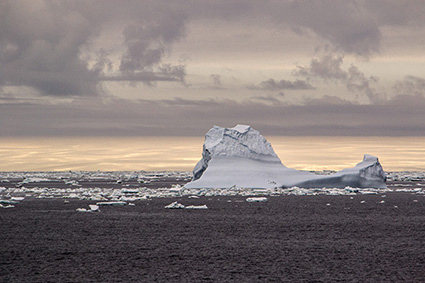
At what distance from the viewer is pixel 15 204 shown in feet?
84.8

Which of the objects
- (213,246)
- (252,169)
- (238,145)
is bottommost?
(213,246)

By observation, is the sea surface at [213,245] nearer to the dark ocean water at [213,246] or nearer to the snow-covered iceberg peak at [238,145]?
the dark ocean water at [213,246]

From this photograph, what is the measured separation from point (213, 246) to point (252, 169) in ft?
69.5

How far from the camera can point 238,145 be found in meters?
35.4

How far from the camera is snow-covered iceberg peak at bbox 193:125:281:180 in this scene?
35.0 m

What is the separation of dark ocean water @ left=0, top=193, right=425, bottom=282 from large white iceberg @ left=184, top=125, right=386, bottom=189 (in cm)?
1199

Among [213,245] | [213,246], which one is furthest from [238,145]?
[213,246]

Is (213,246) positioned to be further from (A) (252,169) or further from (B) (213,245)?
(A) (252,169)

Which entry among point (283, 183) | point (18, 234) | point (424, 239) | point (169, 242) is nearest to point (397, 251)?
point (424, 239)

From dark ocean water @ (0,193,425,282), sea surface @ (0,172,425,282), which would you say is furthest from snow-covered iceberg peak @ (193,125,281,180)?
dark ocean water @ (0,193,425,282)

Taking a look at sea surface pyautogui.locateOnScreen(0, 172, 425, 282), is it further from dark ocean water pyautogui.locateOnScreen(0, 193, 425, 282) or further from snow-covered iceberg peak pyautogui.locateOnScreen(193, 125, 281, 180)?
snow-covered iceberg peak pyautogui.locateOnScreen(193, 125, 281, 180)

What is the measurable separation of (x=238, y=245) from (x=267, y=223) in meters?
4.77

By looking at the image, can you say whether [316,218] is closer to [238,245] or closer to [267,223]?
[267,223]

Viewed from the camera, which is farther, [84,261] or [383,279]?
[84,261]
